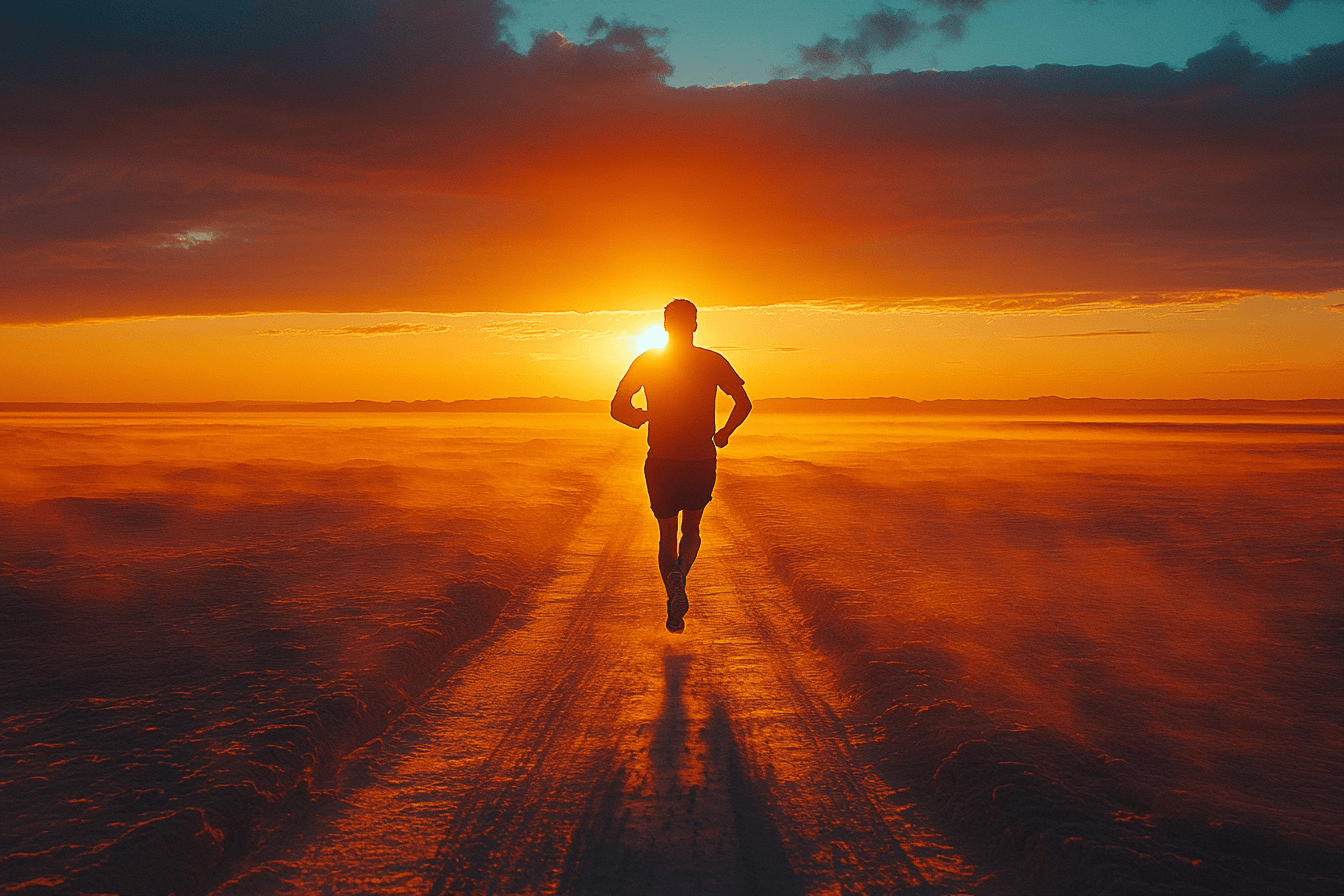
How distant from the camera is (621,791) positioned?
454 centimetres

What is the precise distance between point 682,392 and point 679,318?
2.32 ft

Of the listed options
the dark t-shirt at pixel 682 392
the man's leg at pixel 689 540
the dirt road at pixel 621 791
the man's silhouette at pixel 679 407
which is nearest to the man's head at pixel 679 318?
the man's silhouette at pixel 679 407

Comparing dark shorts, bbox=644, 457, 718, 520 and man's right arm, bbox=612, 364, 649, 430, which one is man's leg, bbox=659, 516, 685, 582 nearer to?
dark shorts, bbox=644, 457, 718, 520

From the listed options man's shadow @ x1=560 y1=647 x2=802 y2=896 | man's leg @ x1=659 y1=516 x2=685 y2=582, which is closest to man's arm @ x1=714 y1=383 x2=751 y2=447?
man's leg @ x1=659 y1=516 x2=685 y2=582

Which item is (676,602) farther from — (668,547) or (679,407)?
(679,407)

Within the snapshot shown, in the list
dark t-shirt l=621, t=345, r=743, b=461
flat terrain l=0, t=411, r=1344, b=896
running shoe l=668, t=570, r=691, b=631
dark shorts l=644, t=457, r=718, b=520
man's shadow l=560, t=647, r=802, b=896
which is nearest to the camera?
man's shadow l=560, t=647, r=802, b=896

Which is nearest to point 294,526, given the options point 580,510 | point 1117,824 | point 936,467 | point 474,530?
point 474,530

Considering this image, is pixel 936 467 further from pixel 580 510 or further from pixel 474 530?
pixel 474 530

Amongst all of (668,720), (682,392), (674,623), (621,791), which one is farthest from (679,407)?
(621,791)

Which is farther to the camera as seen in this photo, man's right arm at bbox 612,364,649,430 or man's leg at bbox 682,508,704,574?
man's leg at bbox 682,508,704,574

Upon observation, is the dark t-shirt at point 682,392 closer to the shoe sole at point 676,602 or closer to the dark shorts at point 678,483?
the dark shorts at point 678,483

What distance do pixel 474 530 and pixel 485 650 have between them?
9556 mm

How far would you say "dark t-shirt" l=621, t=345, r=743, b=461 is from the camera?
714cm

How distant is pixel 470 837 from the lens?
4082mm
